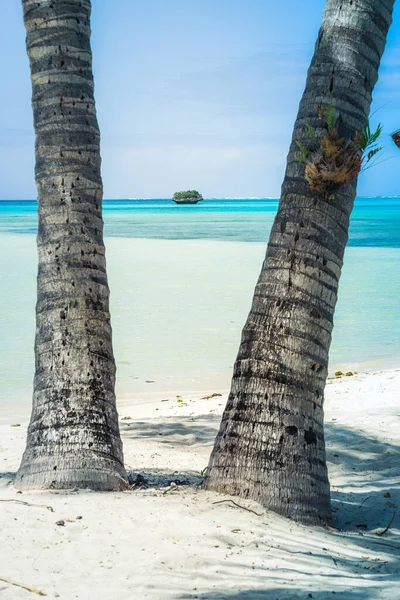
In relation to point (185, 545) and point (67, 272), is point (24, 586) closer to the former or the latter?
point (185, 545)

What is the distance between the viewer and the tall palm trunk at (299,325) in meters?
4.73

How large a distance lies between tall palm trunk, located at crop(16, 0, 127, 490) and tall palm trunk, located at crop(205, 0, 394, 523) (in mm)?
936

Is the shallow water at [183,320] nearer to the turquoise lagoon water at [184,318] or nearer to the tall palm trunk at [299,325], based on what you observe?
the turquoise lagoon water at [184,318]

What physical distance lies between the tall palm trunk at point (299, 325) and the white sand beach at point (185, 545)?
221mm

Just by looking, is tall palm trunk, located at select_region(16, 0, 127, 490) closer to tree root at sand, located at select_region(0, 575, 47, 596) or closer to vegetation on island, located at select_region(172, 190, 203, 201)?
tree root at sand, located at select_region(0, 575, 47, 596)

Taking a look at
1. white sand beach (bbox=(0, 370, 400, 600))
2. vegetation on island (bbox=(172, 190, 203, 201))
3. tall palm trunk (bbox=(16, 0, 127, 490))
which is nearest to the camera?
white sand beach (bbox=(0, 370, 400, 600))

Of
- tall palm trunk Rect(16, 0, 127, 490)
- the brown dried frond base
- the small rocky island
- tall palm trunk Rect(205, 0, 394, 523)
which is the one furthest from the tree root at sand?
the small rocky island

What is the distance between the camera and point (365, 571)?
4172 millimetres

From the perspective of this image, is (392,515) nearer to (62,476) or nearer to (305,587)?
(305,587)

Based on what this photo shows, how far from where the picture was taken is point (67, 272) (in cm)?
512

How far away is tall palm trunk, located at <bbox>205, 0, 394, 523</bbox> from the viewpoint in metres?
4.73

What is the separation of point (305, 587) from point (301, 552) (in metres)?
0.41

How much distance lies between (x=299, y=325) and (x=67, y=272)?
160 cm

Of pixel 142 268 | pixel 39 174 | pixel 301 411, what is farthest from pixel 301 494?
pixel 142 268
